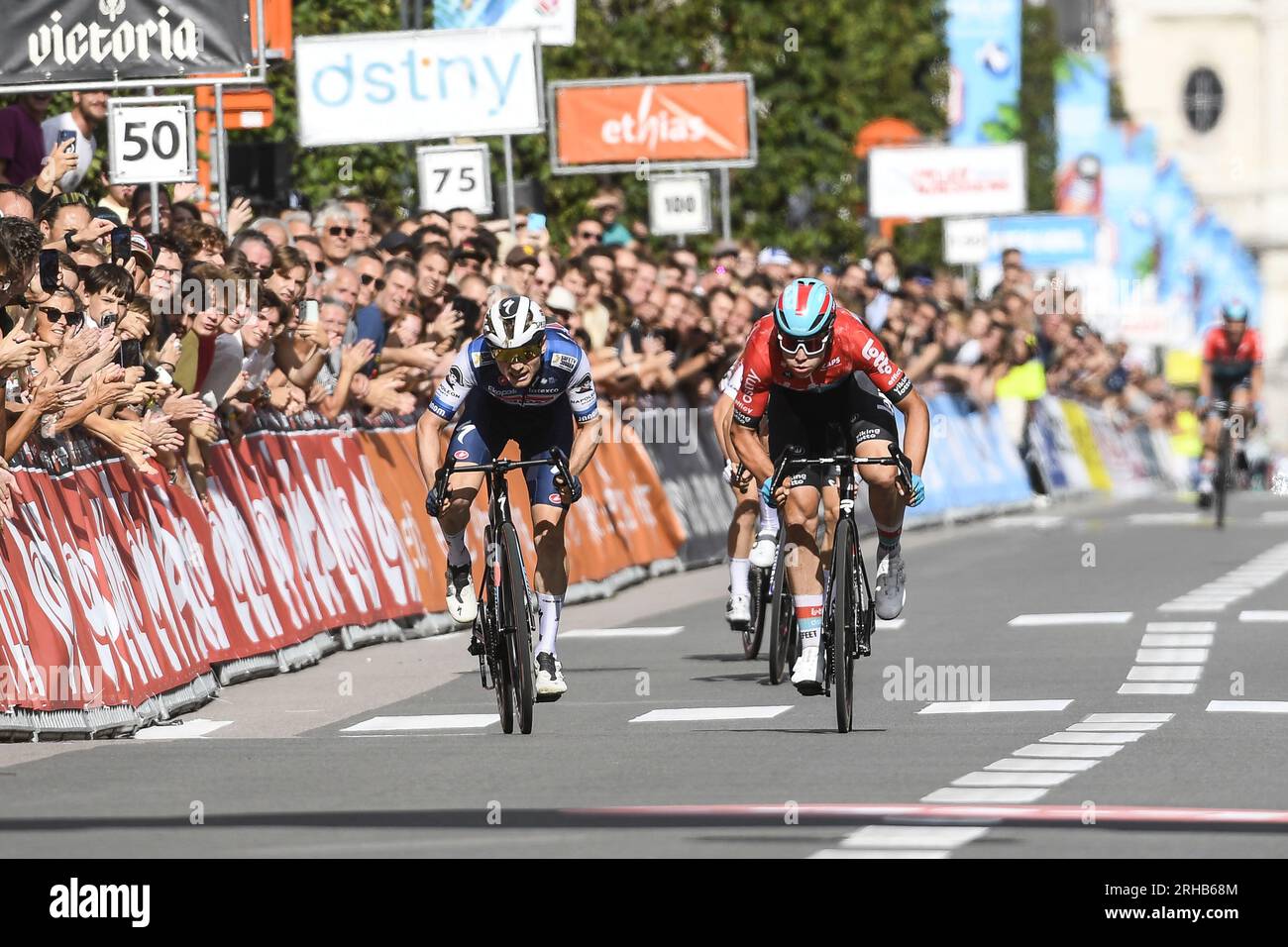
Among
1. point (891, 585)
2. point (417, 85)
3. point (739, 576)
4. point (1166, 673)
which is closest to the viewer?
point (891, 585)

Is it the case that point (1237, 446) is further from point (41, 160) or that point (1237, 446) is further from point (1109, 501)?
point (41, 160)

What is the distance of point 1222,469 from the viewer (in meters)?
29.6

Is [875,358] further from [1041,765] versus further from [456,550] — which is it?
[1041,765]

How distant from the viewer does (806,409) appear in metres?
14.2

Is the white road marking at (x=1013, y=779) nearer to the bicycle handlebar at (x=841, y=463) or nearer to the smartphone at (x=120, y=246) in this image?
the bicycle handlebar at (x=841, y=463)

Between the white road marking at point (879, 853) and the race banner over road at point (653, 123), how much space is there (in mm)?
21560

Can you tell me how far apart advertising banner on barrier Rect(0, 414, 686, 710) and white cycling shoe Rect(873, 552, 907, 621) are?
3.19 metres

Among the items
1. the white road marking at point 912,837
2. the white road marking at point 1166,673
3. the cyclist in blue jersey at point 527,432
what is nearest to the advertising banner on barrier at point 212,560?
the cyclist in blue jersey at point 527,432

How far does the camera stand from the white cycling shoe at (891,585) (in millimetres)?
14406

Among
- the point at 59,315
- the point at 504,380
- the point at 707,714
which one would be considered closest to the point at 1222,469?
the point at 707,714

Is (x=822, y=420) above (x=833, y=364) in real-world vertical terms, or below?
below

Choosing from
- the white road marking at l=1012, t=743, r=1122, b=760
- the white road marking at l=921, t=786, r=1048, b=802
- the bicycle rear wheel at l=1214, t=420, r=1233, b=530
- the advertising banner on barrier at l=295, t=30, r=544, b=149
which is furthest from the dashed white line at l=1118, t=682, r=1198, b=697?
the bicycle rear wheel at l=1214, t=420, r=1233, b=530

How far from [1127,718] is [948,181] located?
33259 mm

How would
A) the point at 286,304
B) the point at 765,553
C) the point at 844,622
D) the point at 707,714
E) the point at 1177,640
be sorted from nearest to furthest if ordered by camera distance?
the point at 844,622, the point at 707,714, the point at 765,553, the point at 286,304, the point at 1177,640
